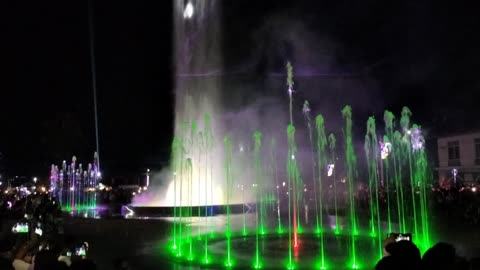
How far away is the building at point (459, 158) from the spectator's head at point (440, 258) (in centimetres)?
4698

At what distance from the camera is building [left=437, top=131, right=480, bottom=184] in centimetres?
4747

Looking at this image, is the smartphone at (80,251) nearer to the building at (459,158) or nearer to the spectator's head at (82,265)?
the spectator's head at (82,265)

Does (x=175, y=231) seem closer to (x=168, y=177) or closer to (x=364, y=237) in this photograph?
(x=364, y=237)

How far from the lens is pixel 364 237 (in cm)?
1605

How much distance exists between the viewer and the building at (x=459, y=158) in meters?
47.5

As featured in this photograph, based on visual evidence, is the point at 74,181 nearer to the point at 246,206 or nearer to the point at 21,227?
the point at 246,206

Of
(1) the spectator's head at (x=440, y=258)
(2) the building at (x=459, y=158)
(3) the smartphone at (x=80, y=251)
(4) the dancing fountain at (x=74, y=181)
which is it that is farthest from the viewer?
(2) the building at (x=459, y=158)

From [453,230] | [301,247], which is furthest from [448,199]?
[301,247]

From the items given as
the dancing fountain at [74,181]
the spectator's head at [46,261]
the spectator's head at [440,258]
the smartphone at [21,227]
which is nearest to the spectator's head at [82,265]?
the spectator's head at [46,261]

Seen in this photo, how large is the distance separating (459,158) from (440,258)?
52.6 metres

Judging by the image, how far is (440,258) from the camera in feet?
12.0

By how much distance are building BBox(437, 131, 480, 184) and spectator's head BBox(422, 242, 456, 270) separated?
47.0 m

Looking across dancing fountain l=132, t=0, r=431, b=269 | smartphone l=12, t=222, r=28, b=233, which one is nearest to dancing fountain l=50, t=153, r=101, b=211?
Answer: dancing fountain l=132, t=0, r=431, b=269

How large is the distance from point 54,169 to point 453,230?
5297cm
